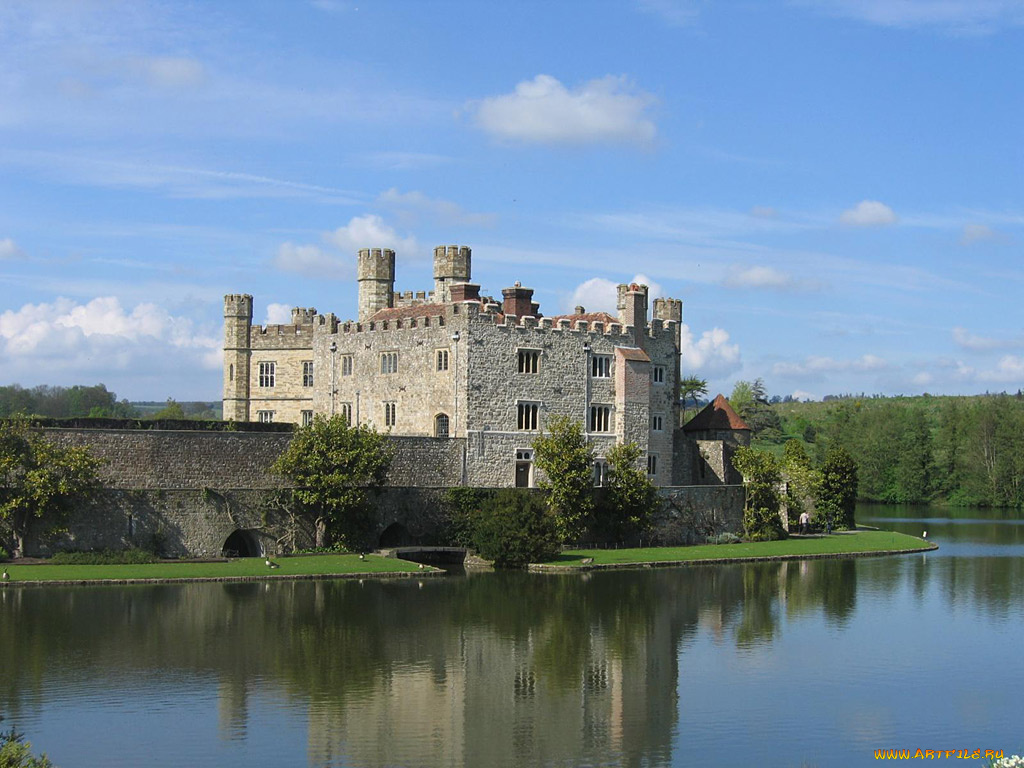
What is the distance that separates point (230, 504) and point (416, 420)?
37.3ft

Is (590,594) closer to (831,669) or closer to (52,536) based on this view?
(831,669)

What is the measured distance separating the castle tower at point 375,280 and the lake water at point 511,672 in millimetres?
20970

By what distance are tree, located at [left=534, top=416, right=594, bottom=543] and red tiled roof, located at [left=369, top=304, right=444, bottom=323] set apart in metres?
7.74

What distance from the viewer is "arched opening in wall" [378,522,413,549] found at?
5606 centimetres

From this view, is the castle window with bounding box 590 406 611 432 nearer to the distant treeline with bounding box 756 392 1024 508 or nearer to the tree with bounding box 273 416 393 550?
the tree with bounding box 273 416 393 550

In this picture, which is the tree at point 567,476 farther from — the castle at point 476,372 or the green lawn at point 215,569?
the green lawn at point 215,569

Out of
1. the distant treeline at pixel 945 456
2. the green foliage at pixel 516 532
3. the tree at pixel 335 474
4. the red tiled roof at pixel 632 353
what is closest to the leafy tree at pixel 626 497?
the red tiled roof at pixel 632 353

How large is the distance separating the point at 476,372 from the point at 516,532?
837 centimetres

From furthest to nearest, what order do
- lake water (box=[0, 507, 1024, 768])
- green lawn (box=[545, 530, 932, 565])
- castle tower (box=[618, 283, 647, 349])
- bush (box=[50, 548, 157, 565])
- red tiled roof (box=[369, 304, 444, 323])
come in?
castle tower (box=[618, 283, 647, 349])
red tiled roof (box=[369, 304, 444, 323])
green lawn (box=[545, 530, 932, 565])
bush (box=[50, 548, 157, 565])
lake water (box=[0, 507, 1024, 768])

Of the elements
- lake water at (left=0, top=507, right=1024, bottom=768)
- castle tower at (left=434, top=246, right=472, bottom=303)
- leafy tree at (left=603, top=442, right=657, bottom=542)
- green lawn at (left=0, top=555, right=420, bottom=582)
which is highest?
castle tower at (left=434, top=246, right=472, bottom=303)

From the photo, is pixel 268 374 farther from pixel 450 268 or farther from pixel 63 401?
pixel 63 401

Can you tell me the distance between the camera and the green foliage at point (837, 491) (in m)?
74.9

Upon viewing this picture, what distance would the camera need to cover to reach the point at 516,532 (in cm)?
5356

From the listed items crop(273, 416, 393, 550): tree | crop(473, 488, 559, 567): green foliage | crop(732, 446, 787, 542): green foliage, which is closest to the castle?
crop(732, 446, 787, 542): green foliage
